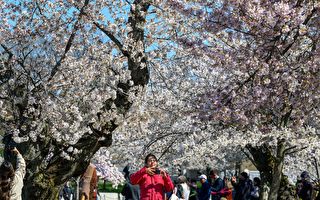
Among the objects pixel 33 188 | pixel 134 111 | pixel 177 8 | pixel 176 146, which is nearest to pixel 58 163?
pixel 33 188

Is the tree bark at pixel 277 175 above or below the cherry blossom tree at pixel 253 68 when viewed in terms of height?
below

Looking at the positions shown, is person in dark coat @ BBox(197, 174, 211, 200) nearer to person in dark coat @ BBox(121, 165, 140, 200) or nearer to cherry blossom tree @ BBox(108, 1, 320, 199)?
cherry blossom tree @ BBox(108, 1, 320, 199)

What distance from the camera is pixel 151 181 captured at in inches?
307

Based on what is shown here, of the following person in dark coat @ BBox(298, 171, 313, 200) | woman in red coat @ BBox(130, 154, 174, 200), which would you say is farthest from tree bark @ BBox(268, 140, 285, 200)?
woman in red coat @ BBox(130, 154, 174, 200)

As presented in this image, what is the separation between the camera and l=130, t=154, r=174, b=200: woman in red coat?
7762 millimetres

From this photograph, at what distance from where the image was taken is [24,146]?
9.27m

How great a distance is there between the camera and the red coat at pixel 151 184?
7.76m

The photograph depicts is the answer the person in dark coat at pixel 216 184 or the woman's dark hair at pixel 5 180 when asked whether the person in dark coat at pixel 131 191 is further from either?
the woman's dark hair at pixel 5 180

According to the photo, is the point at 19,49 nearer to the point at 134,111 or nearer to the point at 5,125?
the point at 5,125

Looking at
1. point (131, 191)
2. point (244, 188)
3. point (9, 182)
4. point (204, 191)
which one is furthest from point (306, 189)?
point (9, 182)

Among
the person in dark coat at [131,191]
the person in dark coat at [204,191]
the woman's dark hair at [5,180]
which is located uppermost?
the person in dark coat at [204,191]

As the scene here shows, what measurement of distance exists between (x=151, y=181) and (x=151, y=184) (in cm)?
5

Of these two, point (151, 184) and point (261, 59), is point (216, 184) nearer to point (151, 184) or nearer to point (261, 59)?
point (261, 59)

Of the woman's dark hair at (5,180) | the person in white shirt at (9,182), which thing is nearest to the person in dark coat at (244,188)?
the person in white shirt at (9,182)
